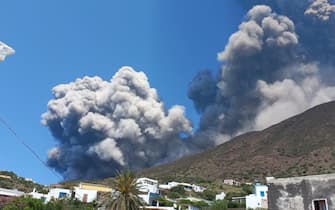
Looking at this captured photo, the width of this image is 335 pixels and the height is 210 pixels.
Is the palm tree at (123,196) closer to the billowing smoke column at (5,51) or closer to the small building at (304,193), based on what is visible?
the small building at (304,193)

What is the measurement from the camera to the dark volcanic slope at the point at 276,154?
102 m

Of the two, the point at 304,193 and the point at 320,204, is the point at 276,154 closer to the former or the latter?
the point at 304,193

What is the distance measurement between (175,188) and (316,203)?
69.3 m

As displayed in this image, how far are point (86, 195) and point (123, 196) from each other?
41.0 m

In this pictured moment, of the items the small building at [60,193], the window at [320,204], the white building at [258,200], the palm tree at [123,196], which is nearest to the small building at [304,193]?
the window at [320,204]

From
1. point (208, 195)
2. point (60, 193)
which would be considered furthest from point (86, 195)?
point (208, 195)

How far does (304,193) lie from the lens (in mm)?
23547

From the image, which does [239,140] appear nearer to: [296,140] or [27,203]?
[296,140]

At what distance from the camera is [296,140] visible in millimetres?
124125

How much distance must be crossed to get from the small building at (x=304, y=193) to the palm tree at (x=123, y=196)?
13.0 metres

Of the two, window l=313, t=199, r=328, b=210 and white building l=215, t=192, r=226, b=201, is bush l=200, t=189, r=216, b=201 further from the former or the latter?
window l=313, t=199, r=328, b=210

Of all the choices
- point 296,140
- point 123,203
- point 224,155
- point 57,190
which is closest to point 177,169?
point 224,155

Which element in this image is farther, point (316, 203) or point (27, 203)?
point (27, 203)

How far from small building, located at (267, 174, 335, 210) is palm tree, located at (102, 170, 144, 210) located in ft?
42.7
